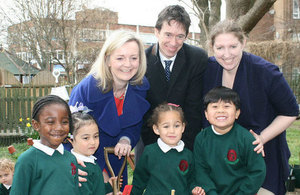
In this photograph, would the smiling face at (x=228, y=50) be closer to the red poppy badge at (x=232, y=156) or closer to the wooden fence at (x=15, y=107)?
the red poppy badge at (x=232, y=156)

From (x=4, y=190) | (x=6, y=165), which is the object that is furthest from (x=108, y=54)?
(x=4, y=190)

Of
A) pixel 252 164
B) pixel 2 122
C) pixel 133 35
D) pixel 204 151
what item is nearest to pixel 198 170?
pixel 204 151

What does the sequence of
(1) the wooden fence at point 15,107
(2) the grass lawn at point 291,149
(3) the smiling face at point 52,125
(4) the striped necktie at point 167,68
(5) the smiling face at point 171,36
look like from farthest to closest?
1. (1) the wooden fence at point 15,107
2. (2) the grass lawn at point 291,149
3. (4) the striped necktie at point 167,68
4. (5) the smiling face at point 171,36
5. (3) the smiling face at point 52,125

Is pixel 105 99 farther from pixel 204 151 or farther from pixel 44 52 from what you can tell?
pixel 44 52

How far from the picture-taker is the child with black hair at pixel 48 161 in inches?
88.3

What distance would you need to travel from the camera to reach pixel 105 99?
3354 mm

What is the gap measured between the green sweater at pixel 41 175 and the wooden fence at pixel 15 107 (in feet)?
27.4

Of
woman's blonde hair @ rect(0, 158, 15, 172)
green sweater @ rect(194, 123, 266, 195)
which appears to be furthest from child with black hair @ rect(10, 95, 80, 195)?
woman's blonde hair @ rect(0, 158, 15, 172)

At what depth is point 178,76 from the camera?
3.62 metres

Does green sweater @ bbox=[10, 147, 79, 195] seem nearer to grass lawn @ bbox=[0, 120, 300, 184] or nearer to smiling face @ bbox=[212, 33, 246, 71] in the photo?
smiling face @ bbox=[212, 33, 246, 71]

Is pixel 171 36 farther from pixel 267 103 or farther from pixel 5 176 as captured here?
pixel 5 176

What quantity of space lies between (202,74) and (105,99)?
1.10m

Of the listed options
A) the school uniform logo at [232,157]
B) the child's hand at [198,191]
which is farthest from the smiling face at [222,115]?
the child's hand at [198,191]

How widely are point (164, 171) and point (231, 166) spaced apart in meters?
0.61
